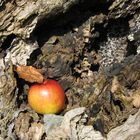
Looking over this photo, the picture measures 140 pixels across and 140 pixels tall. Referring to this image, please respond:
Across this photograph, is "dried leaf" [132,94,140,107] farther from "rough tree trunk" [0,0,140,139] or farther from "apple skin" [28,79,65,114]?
"rough tree trunk" [0,0,140,139]

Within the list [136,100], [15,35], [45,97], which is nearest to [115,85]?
[136,100]

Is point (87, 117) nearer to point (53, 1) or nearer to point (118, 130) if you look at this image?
point (118, 130)

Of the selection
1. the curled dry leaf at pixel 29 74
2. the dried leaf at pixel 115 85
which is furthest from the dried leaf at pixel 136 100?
the curled dry leaf at pixel 29 74

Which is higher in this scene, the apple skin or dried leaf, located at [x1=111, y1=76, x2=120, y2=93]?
the apple skin

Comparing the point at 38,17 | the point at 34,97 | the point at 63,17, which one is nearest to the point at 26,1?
the point at 38,17

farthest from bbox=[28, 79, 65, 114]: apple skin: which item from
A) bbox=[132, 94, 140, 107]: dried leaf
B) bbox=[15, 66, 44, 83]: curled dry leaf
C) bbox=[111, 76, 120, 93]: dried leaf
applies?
bbox=[132, 94, 140, 107]: dried leaf

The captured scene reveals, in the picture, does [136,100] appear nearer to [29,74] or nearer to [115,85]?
[115,85]
